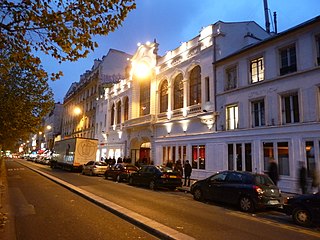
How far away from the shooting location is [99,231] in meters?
7.00

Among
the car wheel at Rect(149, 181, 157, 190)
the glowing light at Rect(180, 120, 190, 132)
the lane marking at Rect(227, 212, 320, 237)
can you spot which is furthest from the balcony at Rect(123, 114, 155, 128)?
Answer: the lane marking at Rect(227, 212, 320, 237)

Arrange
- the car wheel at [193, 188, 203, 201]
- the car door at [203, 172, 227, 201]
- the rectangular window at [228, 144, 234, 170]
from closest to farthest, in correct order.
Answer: the car door at [203, 172, 227, 201] → the car wheel at [193, 188, 203, 201] → the rectangular window at [228, 144, 234, 170]

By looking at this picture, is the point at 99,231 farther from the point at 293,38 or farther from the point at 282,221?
the point at 293,38

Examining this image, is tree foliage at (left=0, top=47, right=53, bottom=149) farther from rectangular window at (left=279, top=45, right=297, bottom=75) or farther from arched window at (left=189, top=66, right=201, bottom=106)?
rectangular window at (left=279, top=45, right=297, bottom=75)

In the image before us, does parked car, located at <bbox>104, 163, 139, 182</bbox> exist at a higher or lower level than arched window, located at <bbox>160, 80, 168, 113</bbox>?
lower

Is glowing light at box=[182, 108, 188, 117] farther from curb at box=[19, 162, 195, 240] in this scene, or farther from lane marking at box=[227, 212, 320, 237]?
lane marking at box=[227, 212, 320, 237]

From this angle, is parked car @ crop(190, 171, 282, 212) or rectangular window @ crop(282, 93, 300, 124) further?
rectangular window @ crop(282, 93, 300, 124)

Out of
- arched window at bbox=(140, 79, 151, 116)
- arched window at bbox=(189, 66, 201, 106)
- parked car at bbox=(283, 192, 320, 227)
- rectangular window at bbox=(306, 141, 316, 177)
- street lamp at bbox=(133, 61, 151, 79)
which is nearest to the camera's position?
parked car at bbox=(283, 192, 320, 227)

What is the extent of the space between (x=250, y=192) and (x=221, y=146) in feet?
29.2

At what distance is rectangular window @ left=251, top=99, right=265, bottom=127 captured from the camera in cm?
1695

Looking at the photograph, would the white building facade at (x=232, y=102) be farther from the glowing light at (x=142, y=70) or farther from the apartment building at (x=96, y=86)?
the apartment building at (x=96, y=86)

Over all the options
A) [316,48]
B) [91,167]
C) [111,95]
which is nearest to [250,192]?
[316,48]

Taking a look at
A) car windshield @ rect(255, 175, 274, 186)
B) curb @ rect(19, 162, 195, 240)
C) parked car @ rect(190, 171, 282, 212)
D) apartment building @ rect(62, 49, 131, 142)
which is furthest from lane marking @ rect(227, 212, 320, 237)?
apartment building @ rect(62, 49, 131, 142)

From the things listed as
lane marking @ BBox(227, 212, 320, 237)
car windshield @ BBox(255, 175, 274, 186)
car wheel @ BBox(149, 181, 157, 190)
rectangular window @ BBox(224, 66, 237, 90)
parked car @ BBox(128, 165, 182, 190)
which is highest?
rectangular window @ BBox(224, 66, 237, 90)
